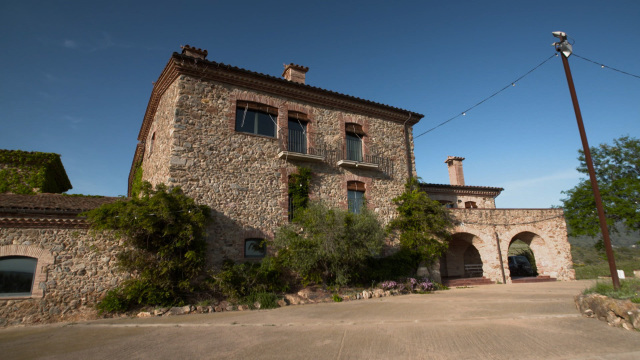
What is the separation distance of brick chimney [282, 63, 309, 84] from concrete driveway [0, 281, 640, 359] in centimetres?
1057

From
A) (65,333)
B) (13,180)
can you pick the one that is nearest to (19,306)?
(65,333)

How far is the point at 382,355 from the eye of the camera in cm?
492

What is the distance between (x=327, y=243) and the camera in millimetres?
11250

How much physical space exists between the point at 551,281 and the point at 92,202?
2036 cm

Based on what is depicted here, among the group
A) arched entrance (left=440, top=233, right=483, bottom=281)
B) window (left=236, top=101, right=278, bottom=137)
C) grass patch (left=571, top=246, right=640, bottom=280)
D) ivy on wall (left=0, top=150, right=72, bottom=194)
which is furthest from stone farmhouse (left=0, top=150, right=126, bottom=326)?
grass patch (left=571, top=246, right=640, bottom=280)

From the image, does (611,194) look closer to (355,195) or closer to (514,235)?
(514,235)

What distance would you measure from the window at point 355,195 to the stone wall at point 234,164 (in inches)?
9.8

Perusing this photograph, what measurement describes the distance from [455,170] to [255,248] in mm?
15218

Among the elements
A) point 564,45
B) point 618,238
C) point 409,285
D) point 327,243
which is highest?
point 564,45

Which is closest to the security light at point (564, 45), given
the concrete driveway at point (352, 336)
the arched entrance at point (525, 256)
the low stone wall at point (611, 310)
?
the low stone wall at point (611, 310)

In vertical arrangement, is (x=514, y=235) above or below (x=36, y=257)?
above

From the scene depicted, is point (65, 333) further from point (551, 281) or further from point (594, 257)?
point (594, 257)

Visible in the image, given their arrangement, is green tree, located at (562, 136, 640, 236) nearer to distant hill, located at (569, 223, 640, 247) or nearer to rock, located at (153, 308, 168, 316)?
distant hill, located at (569, 223, 640, 247)

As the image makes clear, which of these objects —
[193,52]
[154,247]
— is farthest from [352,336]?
[193,52]
